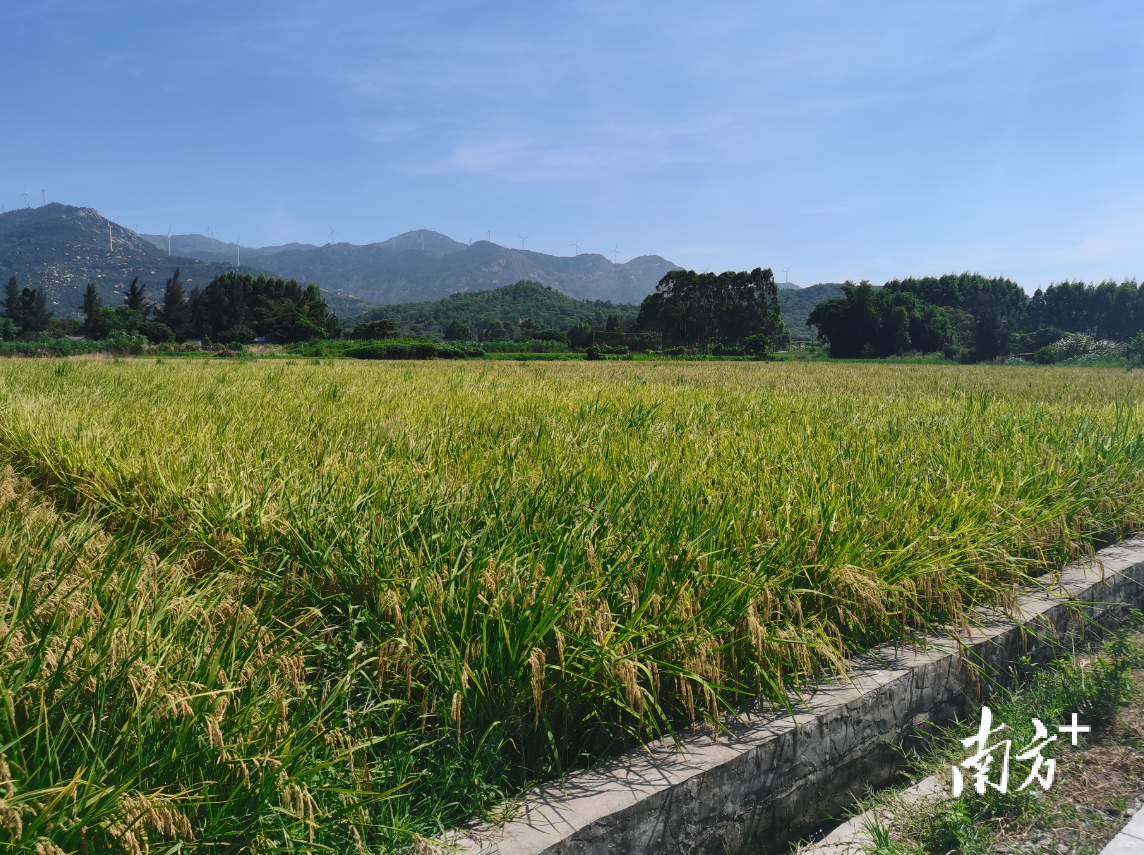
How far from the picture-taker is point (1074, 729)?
7.07 ft

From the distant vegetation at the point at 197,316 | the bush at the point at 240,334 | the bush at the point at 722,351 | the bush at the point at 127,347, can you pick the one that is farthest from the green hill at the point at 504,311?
the bush at the point at 127,347

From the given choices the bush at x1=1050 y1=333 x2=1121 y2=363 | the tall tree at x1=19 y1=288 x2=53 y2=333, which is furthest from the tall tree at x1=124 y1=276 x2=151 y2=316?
the bush at x1=1050 y1=333 x2=1121 y2=363

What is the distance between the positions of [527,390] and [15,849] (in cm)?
733

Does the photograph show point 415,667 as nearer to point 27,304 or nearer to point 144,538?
point 144,538

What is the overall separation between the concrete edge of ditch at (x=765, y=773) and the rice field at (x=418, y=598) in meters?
0.11

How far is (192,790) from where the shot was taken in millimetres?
1158

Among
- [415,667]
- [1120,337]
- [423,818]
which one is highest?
[1120,337]

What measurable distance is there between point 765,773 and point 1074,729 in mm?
1304

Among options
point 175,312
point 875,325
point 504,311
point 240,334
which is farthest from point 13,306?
point 875,325

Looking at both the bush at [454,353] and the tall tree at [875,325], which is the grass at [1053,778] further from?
the tall tree at [875,325]

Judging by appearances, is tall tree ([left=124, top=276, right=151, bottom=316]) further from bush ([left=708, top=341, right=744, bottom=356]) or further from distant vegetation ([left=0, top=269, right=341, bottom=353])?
bush ([left=708, top=341, right=744, bottom=356])

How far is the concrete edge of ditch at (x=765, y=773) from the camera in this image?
1372 millimetres

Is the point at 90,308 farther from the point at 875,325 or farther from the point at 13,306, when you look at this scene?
the point at 875,325

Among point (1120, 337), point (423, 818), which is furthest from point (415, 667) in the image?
point (1120, 337)
